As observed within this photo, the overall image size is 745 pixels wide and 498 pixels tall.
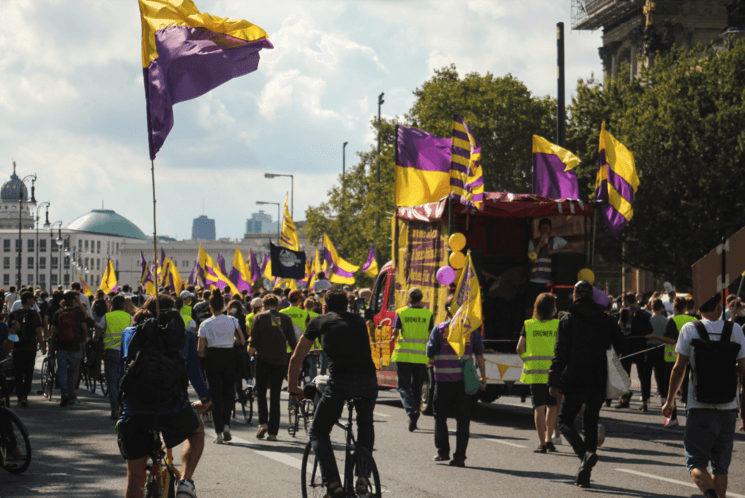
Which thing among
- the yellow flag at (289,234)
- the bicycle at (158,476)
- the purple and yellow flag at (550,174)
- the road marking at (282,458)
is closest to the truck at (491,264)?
the purple and yellow flag at (550,174)

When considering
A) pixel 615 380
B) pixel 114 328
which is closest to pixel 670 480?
pixel 615 380

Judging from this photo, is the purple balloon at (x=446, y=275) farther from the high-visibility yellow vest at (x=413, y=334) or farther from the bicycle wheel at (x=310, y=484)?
the bicycle wheel at (x=310, y=484)

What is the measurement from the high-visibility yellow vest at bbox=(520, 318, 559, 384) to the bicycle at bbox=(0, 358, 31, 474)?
503 cm

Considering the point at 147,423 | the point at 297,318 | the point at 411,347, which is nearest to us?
the point at 147,423

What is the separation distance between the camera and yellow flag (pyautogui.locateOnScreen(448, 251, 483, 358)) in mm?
10266

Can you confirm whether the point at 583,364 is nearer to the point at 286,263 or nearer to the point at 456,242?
the point at 456,242

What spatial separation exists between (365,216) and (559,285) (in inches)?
1571

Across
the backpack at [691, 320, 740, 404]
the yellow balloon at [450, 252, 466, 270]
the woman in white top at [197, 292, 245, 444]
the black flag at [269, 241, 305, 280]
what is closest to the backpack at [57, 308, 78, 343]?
→ the woman in white top at [197, 292, 245, 444]

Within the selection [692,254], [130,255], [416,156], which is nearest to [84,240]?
[130,255]

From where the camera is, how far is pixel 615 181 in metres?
15.8

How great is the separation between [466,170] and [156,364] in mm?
8391

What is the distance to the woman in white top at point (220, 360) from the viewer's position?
11.5 metres

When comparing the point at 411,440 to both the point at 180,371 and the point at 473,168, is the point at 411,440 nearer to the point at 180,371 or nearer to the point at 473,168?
the point at 473,168

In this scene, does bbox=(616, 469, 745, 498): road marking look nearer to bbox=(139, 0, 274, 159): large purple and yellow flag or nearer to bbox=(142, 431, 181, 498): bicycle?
bbox=(142, 431, 181, 498): bicycle
